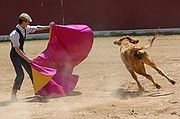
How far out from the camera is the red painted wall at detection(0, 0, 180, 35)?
1708 centimetres

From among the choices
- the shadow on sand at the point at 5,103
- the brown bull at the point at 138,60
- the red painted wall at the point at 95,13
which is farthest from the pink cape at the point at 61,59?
the red painted wall at the point at 95,13

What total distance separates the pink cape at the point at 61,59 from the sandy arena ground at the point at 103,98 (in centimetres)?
21

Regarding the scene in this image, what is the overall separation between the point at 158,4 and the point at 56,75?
10.2 meters

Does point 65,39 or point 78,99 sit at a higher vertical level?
point 65,39

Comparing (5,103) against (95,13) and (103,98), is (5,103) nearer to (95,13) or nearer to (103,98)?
(103,98)

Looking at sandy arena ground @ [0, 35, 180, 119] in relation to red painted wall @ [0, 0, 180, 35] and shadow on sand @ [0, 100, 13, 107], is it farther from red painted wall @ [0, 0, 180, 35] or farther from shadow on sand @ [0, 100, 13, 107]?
red painted wall @ [0, 0, 180, 35]

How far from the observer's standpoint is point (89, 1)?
56.5 ft

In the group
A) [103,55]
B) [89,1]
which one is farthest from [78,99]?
[89,1]

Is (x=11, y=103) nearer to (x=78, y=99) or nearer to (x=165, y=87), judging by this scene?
(x=78, y=99)

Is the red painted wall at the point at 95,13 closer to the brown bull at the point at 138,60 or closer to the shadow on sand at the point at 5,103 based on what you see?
the brown bull at the point at 138,60

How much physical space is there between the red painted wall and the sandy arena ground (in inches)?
252

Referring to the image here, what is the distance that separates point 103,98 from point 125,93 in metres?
0.51

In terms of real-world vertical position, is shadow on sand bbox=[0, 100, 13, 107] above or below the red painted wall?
below

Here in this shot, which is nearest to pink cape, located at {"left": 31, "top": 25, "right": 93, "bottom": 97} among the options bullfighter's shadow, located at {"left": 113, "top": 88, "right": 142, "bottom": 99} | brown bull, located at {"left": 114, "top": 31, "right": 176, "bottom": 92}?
bullfighter's shadow, located at {"left": 113, "top": 88, "right": 142, "bottom": 99}
